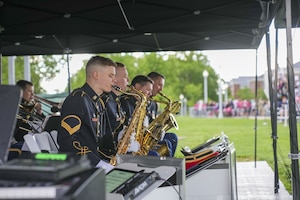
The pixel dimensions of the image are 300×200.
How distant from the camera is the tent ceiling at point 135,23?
5316 mm

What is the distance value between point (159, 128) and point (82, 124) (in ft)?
5.62

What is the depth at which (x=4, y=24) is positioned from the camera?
5.89 meters

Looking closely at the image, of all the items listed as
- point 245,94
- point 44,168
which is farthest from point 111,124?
point 245,94

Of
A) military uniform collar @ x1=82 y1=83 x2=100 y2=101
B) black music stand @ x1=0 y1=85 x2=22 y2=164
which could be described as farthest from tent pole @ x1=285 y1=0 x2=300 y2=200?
black music stand @ x1=0 y1=85 x2=22 y2=164

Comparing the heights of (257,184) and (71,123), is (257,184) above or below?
below

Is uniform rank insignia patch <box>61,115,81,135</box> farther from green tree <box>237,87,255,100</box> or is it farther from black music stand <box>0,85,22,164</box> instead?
green tree <box>237,87,255,100</box>

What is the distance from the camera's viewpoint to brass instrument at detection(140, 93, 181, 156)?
4.33 m

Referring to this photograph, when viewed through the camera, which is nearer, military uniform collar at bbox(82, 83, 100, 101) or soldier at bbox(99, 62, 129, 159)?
military uniform collar at bbox(82, 83, 100, 101)

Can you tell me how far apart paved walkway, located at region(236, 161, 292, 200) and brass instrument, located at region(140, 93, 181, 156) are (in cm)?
119

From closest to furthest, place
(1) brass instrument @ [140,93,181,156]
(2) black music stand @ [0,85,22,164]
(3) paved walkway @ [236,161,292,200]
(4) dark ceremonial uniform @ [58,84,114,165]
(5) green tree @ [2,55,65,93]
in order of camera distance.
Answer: (2) black music stand @ [0,85,22,164] → (4) dark ceremonial uniform @ [58,84,114,165] → (1) brass instrument @ [140,93,181,156] → (3) paved walkway @ [236,161,292,200] → (5) green tree @ [2,55,65,93]

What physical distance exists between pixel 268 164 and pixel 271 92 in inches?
102

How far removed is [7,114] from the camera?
1645mm

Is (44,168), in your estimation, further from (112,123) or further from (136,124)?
(136,124)

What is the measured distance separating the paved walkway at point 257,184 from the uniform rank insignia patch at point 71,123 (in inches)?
110
